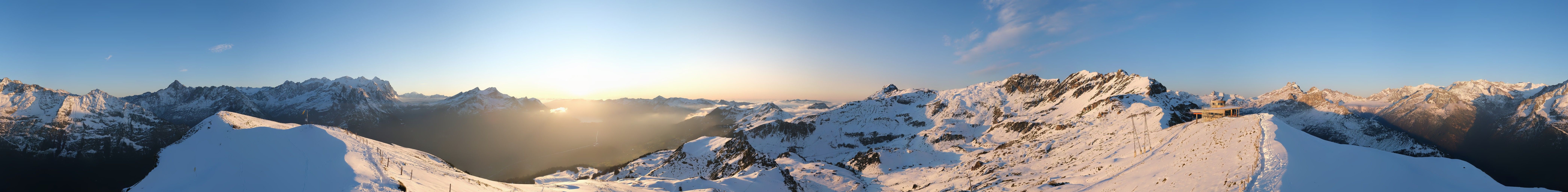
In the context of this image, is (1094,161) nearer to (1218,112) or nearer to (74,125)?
(1218,112)

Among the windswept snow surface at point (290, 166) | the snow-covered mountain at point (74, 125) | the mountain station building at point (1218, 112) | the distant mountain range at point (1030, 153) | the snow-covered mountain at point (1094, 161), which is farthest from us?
the snow-covered mountain at point (74, 125)

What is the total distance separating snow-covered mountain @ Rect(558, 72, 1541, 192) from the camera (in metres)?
32.2

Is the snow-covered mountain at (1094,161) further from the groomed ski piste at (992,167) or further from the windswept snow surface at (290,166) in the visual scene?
the windswept snow surface at (290,166)

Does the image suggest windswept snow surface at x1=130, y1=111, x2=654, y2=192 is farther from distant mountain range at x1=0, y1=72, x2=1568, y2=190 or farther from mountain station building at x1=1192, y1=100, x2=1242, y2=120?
mountain station building at x1=1192, y1=100, x2=1242, y2=120

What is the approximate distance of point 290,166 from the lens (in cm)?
3083

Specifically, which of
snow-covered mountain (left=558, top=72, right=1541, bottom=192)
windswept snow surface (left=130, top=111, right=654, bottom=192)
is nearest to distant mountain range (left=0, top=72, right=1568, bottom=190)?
snow-covered mountain (left=558, top=72, right=1541, bottom=192)

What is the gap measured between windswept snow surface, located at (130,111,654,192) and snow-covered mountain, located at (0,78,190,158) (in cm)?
20386

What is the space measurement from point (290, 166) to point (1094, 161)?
87738 mm

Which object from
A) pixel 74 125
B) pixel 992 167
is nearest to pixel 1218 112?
pixel 992 167

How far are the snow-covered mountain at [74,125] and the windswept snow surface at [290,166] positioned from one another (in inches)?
8026

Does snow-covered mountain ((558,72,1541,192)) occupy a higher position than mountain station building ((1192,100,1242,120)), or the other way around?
mountain station building ((1192,100,1242,120))

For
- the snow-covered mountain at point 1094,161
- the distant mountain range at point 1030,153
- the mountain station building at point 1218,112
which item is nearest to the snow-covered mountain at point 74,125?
the distant mountain range at point 1030,153

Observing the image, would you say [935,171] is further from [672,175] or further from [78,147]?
[78,147]

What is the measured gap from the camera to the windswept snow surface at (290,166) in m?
27.2
